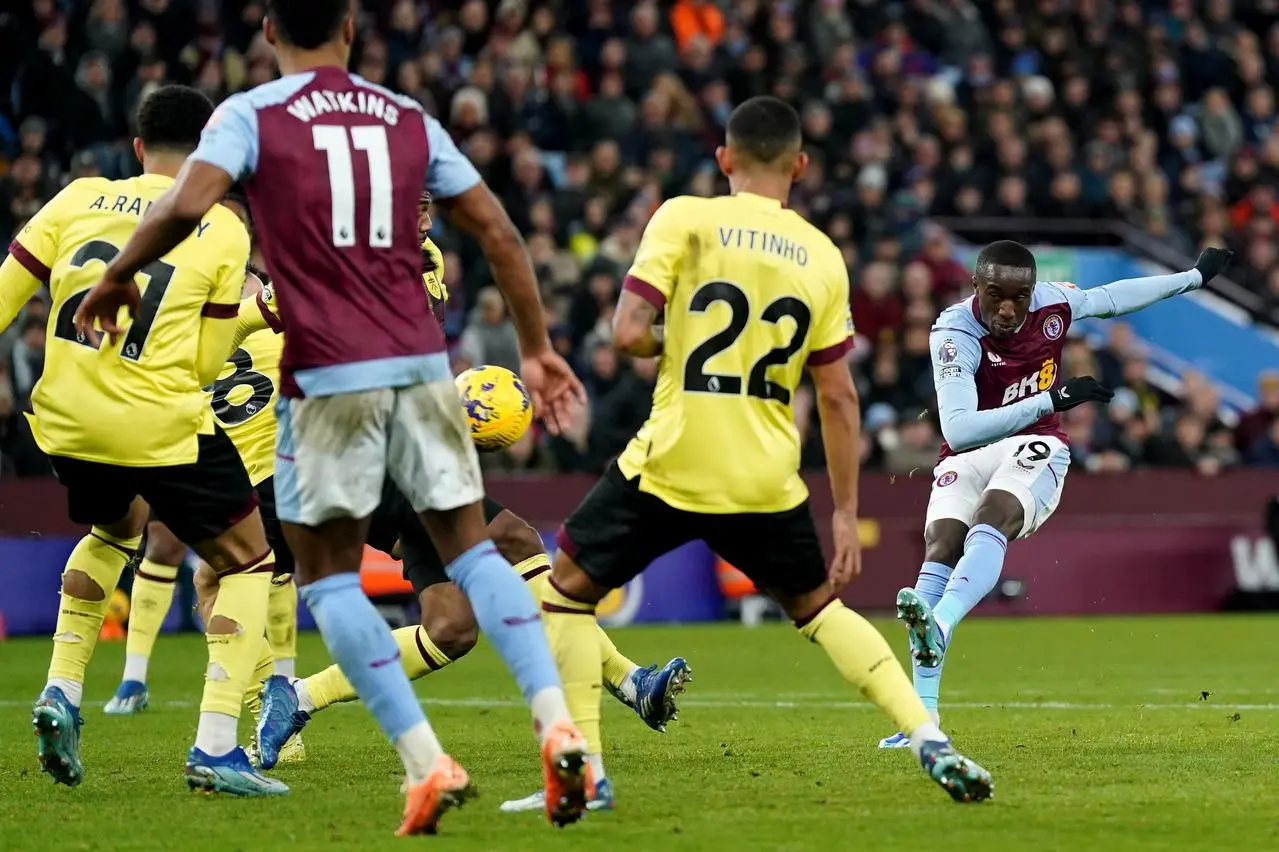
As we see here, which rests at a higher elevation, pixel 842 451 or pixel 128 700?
pixel 842 451

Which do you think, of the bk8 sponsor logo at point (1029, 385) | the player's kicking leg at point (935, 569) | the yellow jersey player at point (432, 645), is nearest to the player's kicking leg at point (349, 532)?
the yellow jersey player at point (432, 645)

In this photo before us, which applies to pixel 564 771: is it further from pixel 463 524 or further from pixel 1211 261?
pixel 1211 261

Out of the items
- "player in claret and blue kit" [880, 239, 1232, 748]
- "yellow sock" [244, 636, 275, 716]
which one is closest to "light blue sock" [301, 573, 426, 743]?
"yellow sock" [244, 636, 275, 716]

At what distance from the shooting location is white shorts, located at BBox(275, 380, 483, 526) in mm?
6188

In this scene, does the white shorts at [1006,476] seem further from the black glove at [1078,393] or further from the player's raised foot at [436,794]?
the player's raised foot at [436,794]

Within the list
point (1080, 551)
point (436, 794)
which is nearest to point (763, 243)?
point (436, 794)

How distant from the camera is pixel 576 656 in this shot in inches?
270

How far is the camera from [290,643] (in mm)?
9594

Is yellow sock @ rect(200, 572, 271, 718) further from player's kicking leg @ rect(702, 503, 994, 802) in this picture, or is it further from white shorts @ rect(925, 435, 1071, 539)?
white shorts @ rect(925, 435, 1071, 539)

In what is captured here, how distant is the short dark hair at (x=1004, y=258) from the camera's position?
954 centimetres

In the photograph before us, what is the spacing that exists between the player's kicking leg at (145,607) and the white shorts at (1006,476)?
395 centimetres

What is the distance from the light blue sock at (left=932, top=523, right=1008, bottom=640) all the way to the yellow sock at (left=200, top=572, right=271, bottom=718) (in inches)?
118

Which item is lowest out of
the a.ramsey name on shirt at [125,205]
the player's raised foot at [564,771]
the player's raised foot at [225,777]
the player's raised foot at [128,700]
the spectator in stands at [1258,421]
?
the spectator in stands at [1258,421]

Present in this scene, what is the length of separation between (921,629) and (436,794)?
3.24 meters
